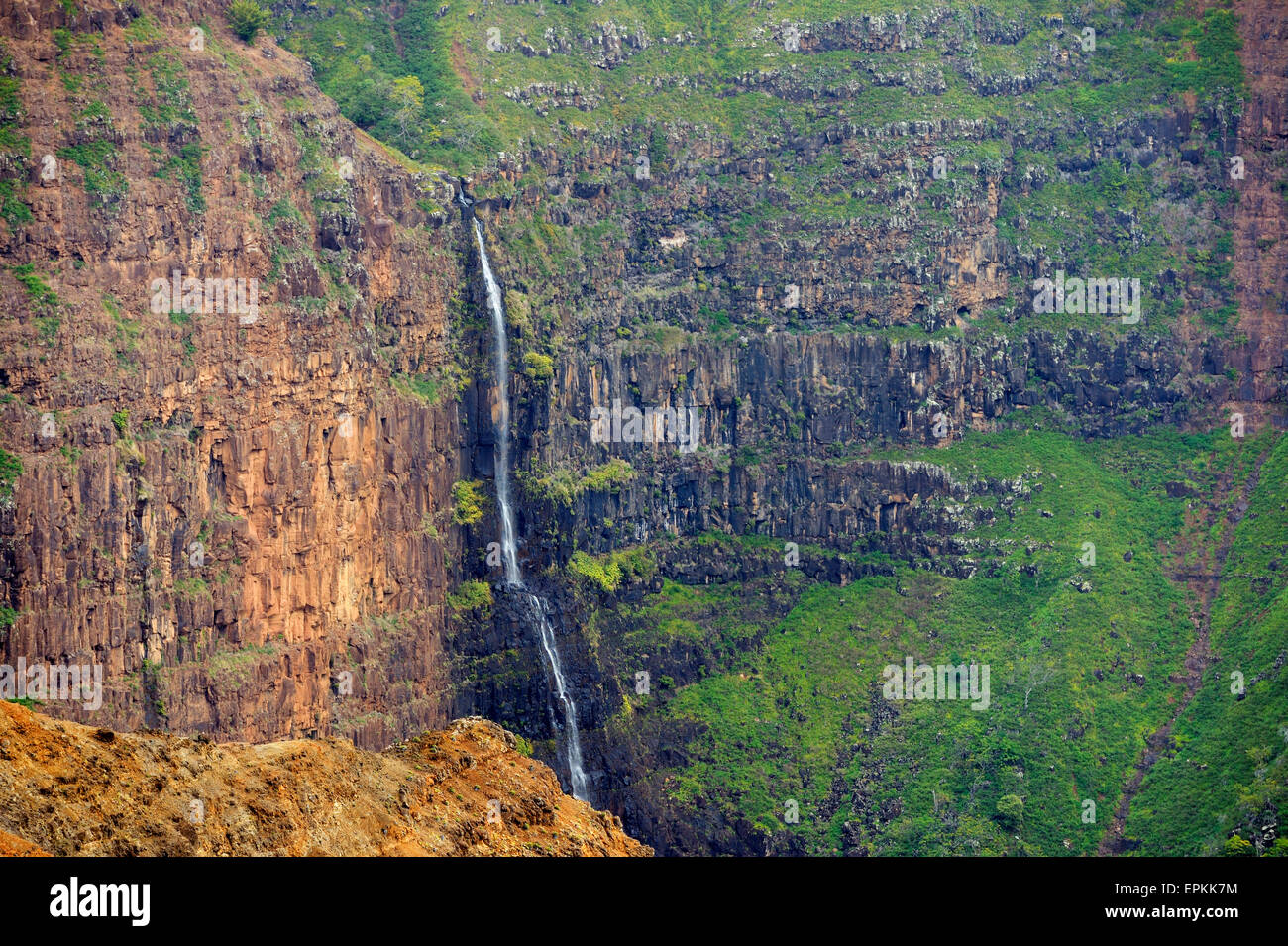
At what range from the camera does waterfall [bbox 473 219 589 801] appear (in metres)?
91.9

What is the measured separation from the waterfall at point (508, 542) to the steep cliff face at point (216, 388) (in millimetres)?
2065

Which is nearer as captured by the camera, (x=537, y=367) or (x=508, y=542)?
(x=508, y=542)

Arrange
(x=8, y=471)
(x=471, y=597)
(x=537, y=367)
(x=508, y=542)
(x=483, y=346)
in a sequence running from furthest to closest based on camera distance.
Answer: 1. (x=537, y=367)
2. (x=483, y=346)
3. (x=508, y=542)
4. (x=471, y=597)
5. (x=8, y=471)

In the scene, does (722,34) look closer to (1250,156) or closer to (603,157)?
(603,157)

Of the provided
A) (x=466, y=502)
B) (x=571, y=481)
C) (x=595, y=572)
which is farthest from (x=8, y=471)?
(x=595, y=572)

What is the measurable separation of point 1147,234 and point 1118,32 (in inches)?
429

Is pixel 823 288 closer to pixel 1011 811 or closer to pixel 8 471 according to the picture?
pixel 1011 811

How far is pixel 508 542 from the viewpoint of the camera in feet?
308

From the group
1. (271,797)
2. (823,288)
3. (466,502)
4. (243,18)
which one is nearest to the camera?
(271,797)

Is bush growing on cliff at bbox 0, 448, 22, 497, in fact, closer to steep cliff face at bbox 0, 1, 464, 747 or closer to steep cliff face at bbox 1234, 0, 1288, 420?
steep cliff face at bbox 0, 1, 464, 747

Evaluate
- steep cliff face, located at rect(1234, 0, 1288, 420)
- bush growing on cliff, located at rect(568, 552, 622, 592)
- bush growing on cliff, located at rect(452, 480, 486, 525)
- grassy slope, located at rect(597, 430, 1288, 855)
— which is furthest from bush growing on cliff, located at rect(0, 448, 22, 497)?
steep cliff face, located at rect(1234, 0, 1288, 420)

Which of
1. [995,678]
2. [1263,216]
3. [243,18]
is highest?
[243,18]

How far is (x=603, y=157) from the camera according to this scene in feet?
333

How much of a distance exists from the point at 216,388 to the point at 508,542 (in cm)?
1671
